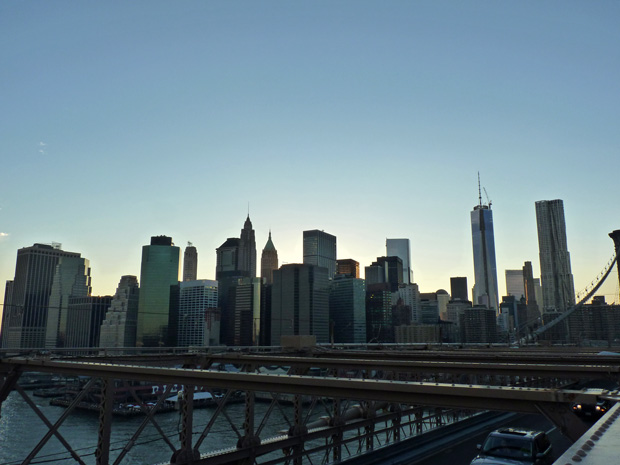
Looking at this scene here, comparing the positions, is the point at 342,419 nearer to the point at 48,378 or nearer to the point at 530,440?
the point at 530,440

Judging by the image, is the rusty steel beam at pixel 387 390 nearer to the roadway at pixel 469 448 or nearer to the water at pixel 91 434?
the roadway at pixel 469 448

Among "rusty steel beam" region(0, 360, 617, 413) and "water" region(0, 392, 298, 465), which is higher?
"rusty steel beam" region(0, 360, 617, 413)

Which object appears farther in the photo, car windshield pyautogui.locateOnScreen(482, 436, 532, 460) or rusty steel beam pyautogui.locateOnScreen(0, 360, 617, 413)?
car windshield pyautogui.locateOnScreen(482, 436, 532, 460)

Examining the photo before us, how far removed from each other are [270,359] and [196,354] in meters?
4.32

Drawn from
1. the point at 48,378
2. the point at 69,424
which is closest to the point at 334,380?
the point at 69,424

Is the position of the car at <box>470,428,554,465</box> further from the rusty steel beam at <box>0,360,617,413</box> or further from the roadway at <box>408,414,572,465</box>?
the rusty steel beam at <box>0,360,617,413</box>

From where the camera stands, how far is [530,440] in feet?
57.1

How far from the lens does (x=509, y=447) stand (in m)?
17.3

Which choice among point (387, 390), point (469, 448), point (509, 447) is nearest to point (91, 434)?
point (469, 448)

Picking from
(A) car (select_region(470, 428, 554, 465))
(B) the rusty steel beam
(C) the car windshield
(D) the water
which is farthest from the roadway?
(D) the water

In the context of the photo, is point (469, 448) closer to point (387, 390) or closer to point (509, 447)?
point (509, 447)

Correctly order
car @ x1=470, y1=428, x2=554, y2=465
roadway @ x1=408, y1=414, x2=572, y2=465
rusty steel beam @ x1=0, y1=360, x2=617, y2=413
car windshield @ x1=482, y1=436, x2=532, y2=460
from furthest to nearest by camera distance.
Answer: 1. roadway @ x1=408, y1=414, x2=572, y2=465
2. car windshield @ x1=482, y1=436, x2=532, y2=460
3. car @ x1=470, y1=428, x2=554, y2=465
4. rusty steel beam @ x1=0, y1=360, x2=617, y2=413

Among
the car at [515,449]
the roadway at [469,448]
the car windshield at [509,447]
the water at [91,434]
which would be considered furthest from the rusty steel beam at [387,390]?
the water at [91,434]

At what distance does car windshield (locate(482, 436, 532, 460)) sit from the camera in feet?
55.5
